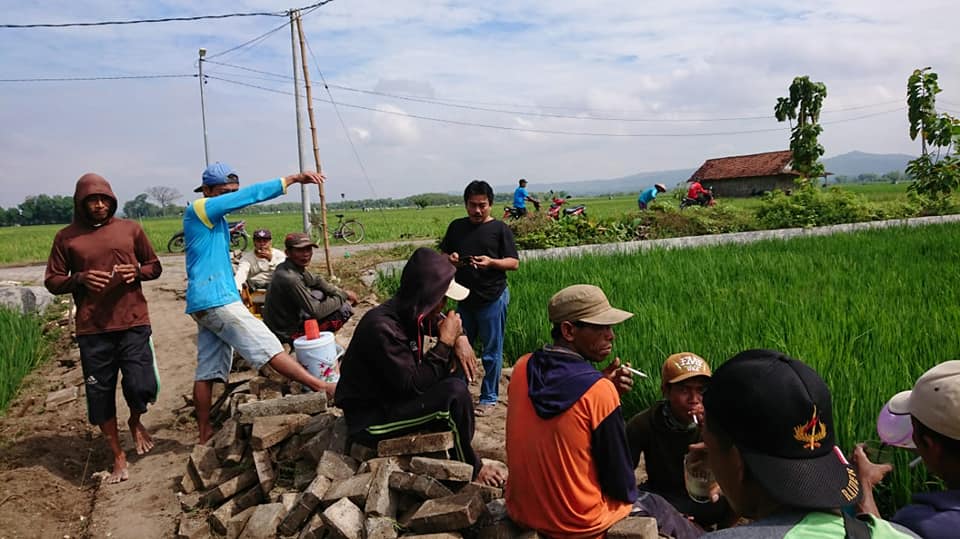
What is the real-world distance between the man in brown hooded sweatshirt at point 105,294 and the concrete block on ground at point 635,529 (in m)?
3.15

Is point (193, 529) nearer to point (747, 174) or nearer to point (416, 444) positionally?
point (416, 444)

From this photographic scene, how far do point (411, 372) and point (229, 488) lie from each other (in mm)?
1281

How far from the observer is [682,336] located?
4.41m

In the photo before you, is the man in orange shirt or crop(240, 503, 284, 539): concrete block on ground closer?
the man in orange shirt

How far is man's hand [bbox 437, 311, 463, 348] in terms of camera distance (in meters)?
3.04

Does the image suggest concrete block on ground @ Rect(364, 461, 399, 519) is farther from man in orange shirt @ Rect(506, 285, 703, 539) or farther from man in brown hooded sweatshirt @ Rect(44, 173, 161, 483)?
man in brown hooded sweatshirt @ Rect(44, 173, 161, 483)

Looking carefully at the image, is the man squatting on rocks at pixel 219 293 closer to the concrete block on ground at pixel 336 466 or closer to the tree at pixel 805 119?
the concrete block on ground at pixel 336 466

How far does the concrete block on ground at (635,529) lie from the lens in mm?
2047

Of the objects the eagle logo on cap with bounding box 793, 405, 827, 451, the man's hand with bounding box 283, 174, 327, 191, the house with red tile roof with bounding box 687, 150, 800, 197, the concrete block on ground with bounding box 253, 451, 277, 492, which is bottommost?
the concrete block on ground with bounding box 253, 451, 277, 492

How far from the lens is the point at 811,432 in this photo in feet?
3.91

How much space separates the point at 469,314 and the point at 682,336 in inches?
60.5

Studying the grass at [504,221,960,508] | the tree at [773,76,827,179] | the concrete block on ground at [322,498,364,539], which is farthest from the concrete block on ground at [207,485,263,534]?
the tree at [773,76,827,179]

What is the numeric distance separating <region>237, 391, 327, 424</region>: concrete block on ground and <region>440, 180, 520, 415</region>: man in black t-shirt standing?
1.22 metres

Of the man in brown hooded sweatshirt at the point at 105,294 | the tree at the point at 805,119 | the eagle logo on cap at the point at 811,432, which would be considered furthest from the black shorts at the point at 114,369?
the tree at the point at 805,119
